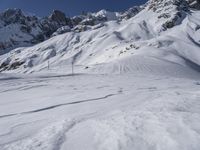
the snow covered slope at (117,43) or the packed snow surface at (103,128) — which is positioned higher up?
the snow covered slope at (117,43)

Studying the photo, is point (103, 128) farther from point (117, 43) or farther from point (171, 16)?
point (171, 16)

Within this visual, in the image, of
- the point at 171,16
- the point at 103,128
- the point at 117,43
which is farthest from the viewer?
the point at 171,16

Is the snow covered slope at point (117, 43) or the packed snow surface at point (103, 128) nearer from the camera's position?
the packed snow surface at point (103, 128)

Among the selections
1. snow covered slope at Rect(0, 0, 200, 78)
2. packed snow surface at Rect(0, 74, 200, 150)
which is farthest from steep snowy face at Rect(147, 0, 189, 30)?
packed snow surface at Rect(0, 74, 200, 150)

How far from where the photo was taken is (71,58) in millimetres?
138875

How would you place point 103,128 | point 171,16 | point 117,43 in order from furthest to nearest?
point 171,16 < point 117,43 < point 103,128

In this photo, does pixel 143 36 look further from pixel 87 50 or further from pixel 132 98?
pixel 132 98

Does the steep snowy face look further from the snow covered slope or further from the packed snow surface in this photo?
the packed snow surface

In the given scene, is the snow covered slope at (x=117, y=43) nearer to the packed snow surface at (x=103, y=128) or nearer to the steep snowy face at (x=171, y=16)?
the steep snowy face at (x=171, y=16)

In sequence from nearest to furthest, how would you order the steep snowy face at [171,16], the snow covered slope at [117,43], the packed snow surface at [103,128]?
the packed snow surface at [103,128], the snow covered slope at [117,43], the steep snowy face at [171,16]

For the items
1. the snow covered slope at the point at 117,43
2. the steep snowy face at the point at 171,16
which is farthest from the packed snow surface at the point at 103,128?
the steep snowy face at the point at 171,16

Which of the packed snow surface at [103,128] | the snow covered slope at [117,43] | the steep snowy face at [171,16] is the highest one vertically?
the steep snowy face at [171,16]

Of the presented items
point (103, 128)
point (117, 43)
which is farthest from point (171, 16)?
point (103, 128)

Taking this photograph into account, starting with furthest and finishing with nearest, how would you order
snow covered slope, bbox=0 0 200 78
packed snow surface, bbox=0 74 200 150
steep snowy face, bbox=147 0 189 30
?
steep snowy face, bbox=147 0 189 30 → snow covered slope, bbox=0 0 200 78 → packed snow surface, bbox=0 74 200 150
